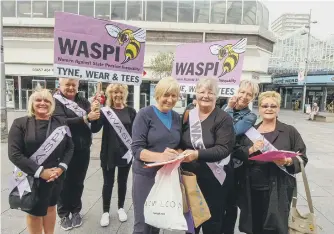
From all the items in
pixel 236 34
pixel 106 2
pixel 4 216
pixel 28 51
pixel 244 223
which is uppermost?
pixel 106 2

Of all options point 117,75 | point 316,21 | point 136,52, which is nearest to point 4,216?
point 117,75

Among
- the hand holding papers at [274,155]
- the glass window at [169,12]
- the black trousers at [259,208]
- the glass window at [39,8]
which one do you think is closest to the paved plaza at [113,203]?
the black trousers at [259,208]

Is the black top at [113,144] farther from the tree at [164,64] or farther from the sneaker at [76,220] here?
the tree at [164,64]

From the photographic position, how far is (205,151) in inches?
105

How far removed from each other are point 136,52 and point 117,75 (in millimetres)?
442

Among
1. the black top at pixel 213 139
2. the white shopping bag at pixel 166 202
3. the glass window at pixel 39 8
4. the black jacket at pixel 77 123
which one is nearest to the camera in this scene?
the white shopping bag at pixel 166 202

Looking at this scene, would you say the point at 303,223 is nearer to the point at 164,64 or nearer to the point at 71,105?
the point at 71,105

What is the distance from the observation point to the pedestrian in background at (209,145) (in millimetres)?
2729

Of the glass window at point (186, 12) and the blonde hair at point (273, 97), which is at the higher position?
the glass window at point (186, 12)

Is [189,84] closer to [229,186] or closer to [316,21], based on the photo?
[229,186]

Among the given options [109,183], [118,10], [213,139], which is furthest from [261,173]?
[118,10]

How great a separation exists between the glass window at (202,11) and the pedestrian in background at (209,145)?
2374 cm

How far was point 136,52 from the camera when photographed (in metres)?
4.12

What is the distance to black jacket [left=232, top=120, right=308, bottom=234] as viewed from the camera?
9.75 feet
